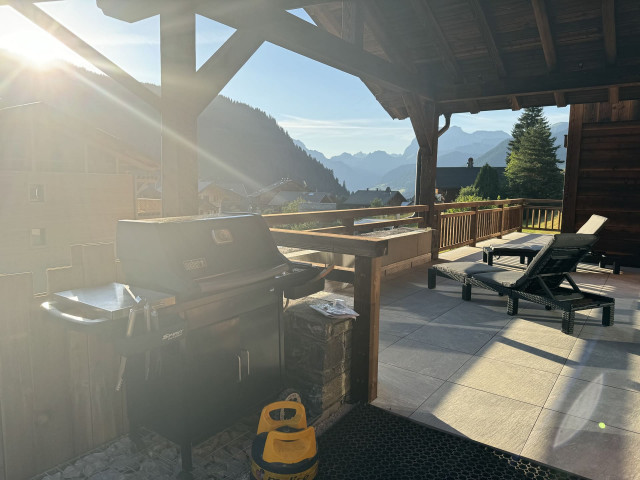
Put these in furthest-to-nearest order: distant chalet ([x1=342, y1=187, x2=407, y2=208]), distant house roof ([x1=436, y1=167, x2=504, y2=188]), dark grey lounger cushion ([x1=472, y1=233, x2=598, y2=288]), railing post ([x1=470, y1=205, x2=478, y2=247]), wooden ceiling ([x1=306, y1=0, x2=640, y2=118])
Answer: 1. distant chalet ([x1=342, y1=187, x2=407, y2=208])
2. distant house roof ([x1=436, y1=167, x2=504, y2=188])
3. railing post ([x1=470, y1=205, x2=478, y2=247])
4. wooden ceiling ([x1=306, y1=0, x2=640, y2=118])
5. dark grey lounger cushion ([x1=472, y1=233, x2=598, y2=288])

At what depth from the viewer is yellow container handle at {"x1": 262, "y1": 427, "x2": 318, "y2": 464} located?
195 cm

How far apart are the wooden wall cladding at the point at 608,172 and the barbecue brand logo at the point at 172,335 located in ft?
31.4

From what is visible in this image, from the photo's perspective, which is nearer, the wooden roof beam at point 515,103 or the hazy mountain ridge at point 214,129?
the wooden roof beam at point 515,103

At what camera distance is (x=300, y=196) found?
86.1 metres

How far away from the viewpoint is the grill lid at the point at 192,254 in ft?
6.27

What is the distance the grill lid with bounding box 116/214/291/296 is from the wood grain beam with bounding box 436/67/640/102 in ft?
21.2

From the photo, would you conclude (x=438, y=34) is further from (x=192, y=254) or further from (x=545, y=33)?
(x=192, y=254)

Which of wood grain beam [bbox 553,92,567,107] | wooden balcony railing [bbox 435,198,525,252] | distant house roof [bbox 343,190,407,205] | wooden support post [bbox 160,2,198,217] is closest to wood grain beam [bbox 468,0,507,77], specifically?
wood grain beam [bbox 553,92,567,107]

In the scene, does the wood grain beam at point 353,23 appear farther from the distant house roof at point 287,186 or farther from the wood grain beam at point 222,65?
the distant house roof at point 287,186

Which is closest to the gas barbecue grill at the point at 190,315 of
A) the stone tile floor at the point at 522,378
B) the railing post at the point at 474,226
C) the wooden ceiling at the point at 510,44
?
the stone tile floor at the point at 522,378

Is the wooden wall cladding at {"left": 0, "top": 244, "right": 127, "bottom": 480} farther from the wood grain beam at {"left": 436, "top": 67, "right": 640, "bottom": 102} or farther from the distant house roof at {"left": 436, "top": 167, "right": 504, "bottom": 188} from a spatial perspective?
the distant house roof at {"left": 436, "top": 167, "right": 504, "bottom": 188}

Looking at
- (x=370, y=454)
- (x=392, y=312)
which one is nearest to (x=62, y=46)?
(x=370, y=454)

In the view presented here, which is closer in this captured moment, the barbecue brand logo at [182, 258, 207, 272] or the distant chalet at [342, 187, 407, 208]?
the barbecue brand logo at [182, 258, 207, 272]

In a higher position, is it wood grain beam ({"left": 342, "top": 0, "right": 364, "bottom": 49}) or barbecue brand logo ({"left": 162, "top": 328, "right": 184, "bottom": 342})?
wood grain beam ({"left": 342, "top": 0, "right": 364, "bottom": 49})
